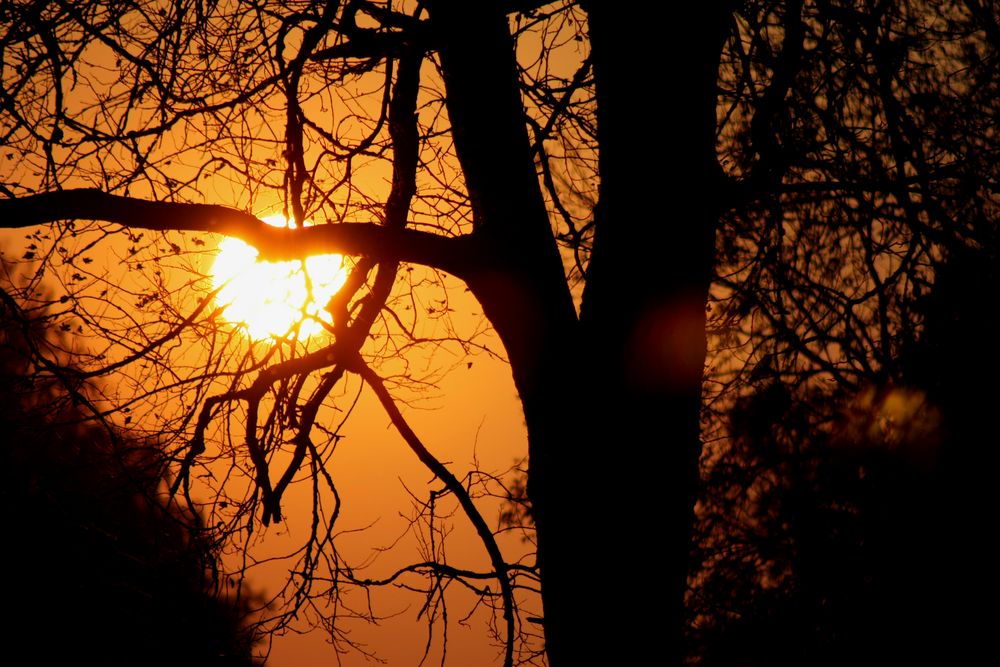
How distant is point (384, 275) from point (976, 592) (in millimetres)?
4427

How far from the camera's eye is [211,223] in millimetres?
3176

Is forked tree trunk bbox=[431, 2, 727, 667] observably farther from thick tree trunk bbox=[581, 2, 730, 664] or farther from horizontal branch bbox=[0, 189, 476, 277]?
horizontal branch bbox=[0, 189, 476, 277]

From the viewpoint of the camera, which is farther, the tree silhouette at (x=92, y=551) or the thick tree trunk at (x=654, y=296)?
the tree silhouette at (x=92, y=551)

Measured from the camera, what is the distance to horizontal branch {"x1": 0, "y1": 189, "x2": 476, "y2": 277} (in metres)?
3.12

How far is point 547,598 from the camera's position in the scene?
3.28 m

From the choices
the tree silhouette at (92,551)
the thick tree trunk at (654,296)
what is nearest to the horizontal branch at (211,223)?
the thick tree trunk at (654,296)

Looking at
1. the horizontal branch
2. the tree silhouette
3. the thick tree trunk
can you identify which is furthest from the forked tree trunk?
the tree silhouette

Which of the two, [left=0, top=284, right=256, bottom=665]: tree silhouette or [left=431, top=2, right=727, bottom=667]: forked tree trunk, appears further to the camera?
[left=0, top=284, right=256, bottom=665]: tree silhouette

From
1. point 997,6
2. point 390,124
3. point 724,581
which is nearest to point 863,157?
point 997,6

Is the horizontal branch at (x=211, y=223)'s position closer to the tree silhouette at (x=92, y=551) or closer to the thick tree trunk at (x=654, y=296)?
the thick tree trunk at (x=654, y=296)

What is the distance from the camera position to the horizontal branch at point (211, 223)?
3.12 meters

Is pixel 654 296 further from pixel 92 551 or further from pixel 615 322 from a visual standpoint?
pixel 92 551

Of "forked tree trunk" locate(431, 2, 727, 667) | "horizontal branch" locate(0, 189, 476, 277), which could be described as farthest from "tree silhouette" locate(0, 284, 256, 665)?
"forked tree trunk" locate(431, 2, 727, 667)

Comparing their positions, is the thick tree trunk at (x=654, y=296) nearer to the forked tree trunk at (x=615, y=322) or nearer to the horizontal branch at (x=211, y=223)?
the forked tree trunk at (x=615, y=322)
